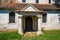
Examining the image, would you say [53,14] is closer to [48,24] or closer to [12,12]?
[48,24]

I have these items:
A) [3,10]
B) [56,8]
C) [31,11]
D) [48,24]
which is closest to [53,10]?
[56,8]

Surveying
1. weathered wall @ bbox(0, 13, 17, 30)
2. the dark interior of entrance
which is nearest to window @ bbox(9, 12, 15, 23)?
weathered wall @ bbox(0, 13, 17, 30)

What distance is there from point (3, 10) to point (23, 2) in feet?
15.8

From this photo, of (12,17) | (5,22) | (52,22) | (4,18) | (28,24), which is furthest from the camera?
(52,22)

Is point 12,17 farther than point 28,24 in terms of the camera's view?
No

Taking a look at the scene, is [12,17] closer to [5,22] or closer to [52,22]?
[5,22]

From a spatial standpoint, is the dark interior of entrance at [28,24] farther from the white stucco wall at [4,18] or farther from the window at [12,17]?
the white stucco wall at [4,18]

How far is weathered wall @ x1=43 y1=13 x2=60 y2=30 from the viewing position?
2569 centimetres

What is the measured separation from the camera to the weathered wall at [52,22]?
2569 cm

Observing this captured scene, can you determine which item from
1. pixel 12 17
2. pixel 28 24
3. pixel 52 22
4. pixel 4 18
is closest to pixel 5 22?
pixel 4 18

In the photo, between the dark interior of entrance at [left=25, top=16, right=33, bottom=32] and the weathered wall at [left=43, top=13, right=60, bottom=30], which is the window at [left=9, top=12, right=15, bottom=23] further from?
the weathered wall at [left=43, top=13, right=60, bottom=30]

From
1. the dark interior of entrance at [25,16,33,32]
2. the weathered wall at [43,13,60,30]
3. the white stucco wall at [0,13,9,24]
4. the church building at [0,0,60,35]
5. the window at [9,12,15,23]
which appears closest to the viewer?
the church building at [0,0,60,35]

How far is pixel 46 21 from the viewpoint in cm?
2581

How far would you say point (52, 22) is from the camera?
2595 centimetres
